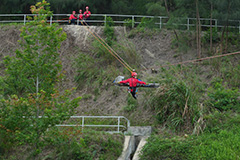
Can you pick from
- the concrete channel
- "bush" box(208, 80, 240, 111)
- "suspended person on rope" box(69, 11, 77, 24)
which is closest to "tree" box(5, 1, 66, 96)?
the concrete channel

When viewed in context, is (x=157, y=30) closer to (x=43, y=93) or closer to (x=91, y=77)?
(x=91, y=77)

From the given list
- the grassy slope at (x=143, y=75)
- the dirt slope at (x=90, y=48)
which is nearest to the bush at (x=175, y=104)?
the grassy slope at (x=143, y=75)

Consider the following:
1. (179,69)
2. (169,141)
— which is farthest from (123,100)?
(169,141)

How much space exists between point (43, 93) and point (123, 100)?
731 cm

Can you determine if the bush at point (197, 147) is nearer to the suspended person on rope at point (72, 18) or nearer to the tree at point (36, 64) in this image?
the tree at point (36, 64)

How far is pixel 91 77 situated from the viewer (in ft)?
79.2

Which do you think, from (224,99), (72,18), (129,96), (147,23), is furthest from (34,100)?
(147,23)

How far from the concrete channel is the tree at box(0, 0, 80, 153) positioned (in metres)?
3.46

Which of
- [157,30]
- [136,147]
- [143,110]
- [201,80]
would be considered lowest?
[136,147]

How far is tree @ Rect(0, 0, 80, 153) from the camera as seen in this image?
1552 cm

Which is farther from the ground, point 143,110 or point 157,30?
point 157,30

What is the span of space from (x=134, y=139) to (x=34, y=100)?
5569 mm

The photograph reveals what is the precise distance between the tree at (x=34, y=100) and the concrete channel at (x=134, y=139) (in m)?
3.46

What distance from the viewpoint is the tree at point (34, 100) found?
15.5 m
